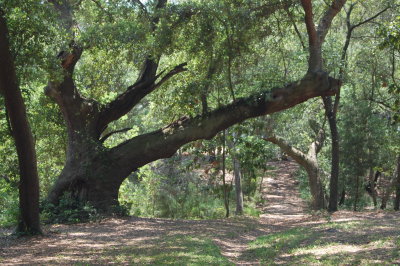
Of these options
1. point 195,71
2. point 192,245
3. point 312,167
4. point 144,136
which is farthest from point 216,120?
point 312,167

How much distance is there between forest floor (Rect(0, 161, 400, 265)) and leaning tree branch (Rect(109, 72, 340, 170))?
2.16 meters

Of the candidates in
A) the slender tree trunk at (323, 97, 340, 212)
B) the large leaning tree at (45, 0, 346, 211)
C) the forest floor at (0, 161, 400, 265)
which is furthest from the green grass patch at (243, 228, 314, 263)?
the slender tree trunk at (323, 97, 340, 212)

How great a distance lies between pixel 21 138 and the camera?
10000 millimetres

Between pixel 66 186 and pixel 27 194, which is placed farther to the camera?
pixel 66 186

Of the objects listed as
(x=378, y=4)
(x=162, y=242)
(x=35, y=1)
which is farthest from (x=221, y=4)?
(x=378, y=4)

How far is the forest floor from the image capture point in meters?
8.22

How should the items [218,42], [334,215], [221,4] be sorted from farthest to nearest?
1. [334,215]
2. [218,42]
3. [221,4]

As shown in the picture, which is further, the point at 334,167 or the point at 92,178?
the point at 334,167

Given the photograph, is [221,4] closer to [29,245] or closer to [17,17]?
[17,17]

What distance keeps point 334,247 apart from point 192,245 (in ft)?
9.30

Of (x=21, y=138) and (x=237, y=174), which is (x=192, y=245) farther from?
(x=237, y=174)

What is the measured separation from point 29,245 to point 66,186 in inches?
211

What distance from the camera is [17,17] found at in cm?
972

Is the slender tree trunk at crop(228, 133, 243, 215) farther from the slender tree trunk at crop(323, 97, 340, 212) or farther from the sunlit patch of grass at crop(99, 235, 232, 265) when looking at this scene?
the sunlit patch of grass at crop(99, 235, 232, 265)
